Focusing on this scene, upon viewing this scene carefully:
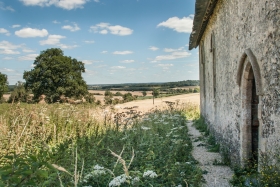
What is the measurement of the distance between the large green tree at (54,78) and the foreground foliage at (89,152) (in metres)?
28.3

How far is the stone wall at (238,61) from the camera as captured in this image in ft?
14.0

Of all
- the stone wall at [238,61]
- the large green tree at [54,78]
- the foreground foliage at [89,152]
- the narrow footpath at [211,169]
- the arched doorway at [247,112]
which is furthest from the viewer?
the large green tree at [54,78]

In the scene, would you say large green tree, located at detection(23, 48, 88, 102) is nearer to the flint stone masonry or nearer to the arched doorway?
the flint stone masonry

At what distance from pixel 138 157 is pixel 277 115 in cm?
320

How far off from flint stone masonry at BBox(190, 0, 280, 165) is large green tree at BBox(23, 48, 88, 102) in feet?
103

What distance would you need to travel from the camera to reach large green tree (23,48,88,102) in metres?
38.1

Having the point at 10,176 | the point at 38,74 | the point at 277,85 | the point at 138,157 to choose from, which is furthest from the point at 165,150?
the point at 38,74

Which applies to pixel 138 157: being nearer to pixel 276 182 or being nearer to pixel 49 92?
pixel 276 182

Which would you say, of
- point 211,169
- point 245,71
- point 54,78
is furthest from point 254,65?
point 54,78

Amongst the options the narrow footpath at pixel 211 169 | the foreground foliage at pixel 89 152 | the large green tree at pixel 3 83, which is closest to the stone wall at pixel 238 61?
the narrow footpath at pixel 211 169

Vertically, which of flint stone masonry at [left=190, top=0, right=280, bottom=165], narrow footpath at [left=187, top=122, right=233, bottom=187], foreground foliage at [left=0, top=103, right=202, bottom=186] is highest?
flint stone masonry at [left=190, top=0, right=280, bottom=165]

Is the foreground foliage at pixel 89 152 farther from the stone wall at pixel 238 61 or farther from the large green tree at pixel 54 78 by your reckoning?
the large green tree at pixel 54 78

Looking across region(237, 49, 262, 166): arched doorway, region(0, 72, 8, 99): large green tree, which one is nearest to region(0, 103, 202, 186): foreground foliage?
region(237, 49, 262, 166): arched doorway

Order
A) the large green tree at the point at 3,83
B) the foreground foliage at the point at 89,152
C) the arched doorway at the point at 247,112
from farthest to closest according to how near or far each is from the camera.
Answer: the large green tree at the point at 3,83
the arched doorway at the point at 247,112
the foreground foliage at the point at 89,152
